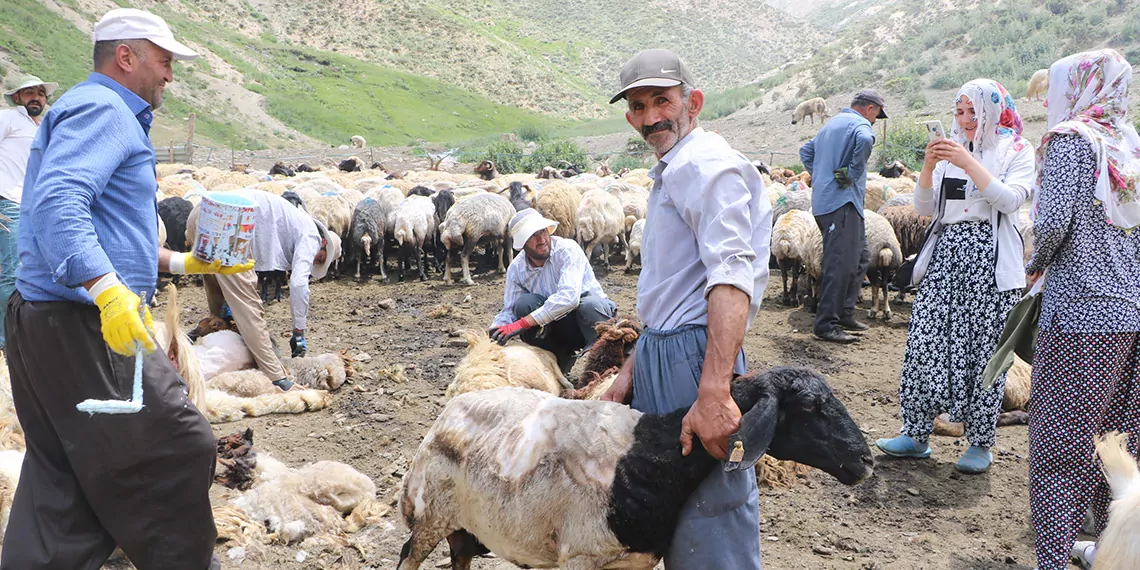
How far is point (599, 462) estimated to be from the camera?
7.48ft

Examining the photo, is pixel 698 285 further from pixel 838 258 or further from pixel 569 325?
pixel 838 258

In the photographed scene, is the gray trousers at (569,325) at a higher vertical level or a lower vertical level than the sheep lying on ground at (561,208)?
lower

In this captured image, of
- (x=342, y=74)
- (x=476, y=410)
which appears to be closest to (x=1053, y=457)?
(x=476, y=410)

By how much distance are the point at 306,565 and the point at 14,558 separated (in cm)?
148

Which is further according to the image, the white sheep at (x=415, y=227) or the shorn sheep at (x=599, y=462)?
the white sheep at (x=415, y=227)

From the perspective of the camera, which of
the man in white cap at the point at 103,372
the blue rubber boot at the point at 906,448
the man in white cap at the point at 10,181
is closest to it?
the man in white cap at the point at 103,372

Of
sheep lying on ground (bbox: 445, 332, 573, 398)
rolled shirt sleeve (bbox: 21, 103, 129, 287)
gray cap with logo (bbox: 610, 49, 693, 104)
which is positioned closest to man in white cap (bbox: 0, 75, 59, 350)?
sheep lying on ground (bbox: 445, 332, 573, 398)

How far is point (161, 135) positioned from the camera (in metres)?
33.5

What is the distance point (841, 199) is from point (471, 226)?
217 inches

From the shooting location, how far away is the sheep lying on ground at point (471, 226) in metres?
10.9

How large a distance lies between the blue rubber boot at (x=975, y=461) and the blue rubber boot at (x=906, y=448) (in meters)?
0.23

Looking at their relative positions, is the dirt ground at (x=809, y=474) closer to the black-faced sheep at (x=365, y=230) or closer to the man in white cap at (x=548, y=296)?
the man in white cap at (x=548, y=296)

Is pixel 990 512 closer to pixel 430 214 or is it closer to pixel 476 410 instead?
pixel 476 410

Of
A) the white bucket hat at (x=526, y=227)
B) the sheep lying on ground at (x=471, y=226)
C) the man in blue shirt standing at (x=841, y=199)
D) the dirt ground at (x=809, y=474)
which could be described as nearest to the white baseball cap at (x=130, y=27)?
the dirt ground at (x=809, y=474)
